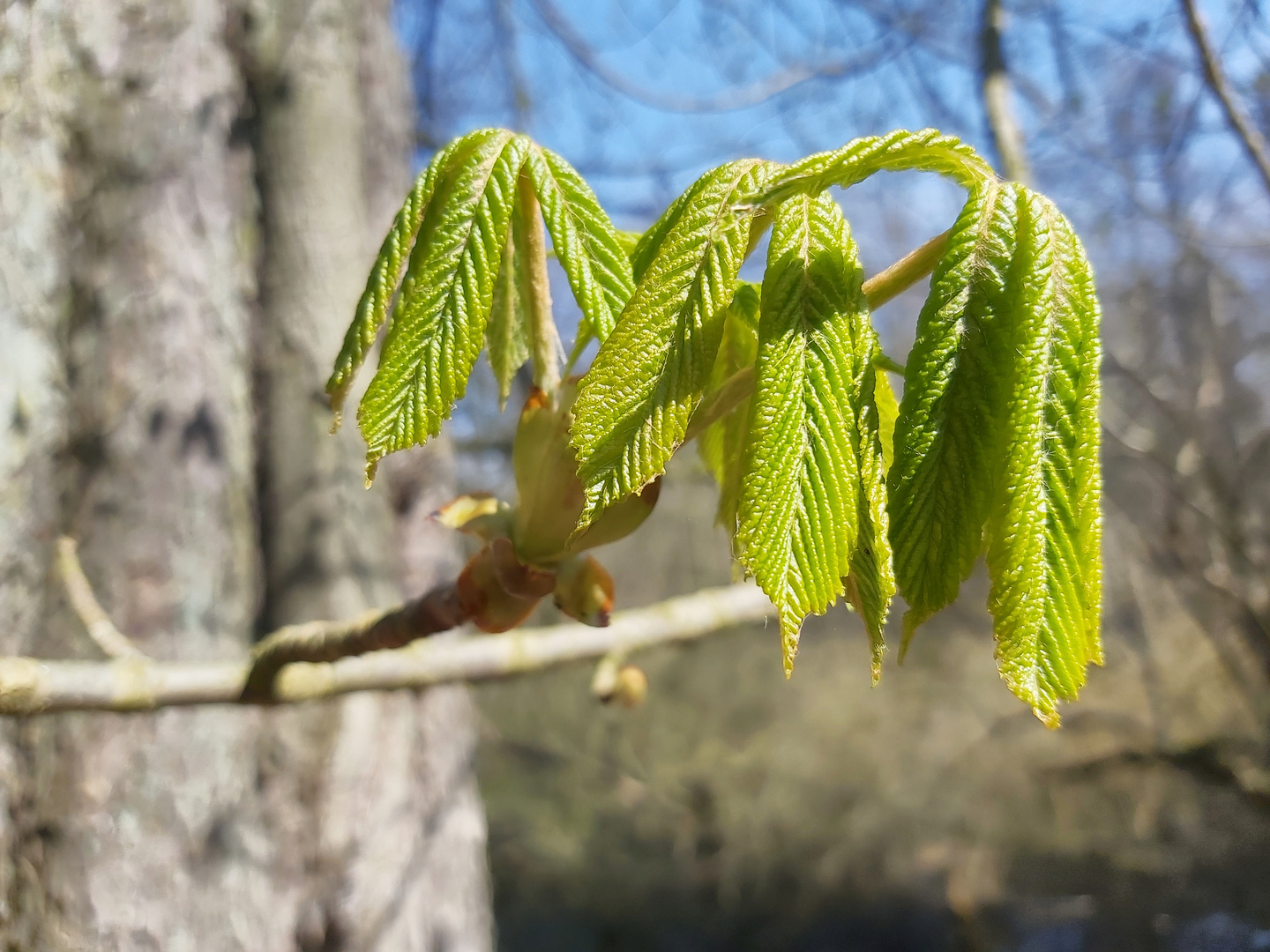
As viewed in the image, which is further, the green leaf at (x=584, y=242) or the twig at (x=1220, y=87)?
the twig at (x=1220, y=87)

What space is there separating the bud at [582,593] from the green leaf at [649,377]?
31 cm

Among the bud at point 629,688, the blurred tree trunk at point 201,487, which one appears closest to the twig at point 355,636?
the bud at point 629,688

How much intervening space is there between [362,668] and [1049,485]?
3.05ft

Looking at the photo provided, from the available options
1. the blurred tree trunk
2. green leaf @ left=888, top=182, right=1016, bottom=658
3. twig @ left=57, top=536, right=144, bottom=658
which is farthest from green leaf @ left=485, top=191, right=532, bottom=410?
the blurred tree trunk

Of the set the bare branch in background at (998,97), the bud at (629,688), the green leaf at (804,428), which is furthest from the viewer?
the bare branch in background at (998,97)

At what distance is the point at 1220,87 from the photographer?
1.60m

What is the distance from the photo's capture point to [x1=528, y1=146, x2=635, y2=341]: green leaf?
57cm

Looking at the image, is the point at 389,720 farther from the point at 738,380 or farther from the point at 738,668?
the point at 738,668

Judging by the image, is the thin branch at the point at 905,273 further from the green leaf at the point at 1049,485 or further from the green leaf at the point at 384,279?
the green leaf at the point at 384,279

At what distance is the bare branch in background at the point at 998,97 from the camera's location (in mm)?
1974

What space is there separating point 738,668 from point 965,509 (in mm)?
7025

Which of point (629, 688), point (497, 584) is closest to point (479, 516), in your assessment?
point (497, 584)

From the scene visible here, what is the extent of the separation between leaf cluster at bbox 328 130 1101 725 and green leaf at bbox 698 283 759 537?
139 millimetres

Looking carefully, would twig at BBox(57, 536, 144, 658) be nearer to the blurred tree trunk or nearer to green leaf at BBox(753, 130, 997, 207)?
the blurred tree trunk
